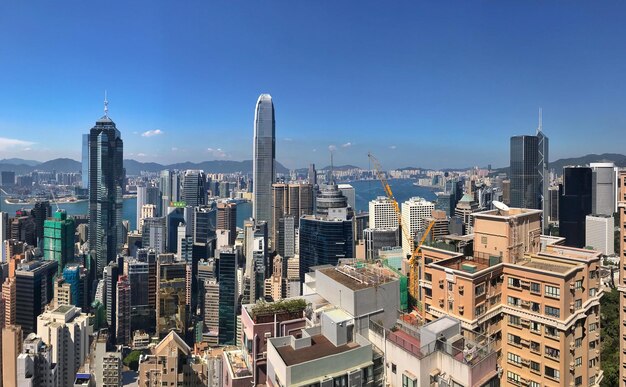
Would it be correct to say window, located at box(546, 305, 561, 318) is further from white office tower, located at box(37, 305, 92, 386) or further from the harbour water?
the harbour water

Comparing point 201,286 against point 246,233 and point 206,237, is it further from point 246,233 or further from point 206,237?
point 206,237

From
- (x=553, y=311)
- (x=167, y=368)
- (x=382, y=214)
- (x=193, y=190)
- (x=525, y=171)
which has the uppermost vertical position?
(x=525, y=171)

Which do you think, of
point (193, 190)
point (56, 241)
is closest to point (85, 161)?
point (193, 190)

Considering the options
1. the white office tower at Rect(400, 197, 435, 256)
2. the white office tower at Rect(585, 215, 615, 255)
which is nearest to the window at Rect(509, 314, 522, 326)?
the white office tower at Rect(585, 215, 615, 255)

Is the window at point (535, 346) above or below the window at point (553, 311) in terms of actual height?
below

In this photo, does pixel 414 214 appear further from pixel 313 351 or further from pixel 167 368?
pixel 313 351

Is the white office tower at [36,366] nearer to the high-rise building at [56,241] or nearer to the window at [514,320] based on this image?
the window at [514,320]

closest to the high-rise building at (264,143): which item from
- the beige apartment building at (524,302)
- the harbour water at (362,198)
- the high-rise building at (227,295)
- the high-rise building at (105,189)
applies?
the harbour water at (362,198)
